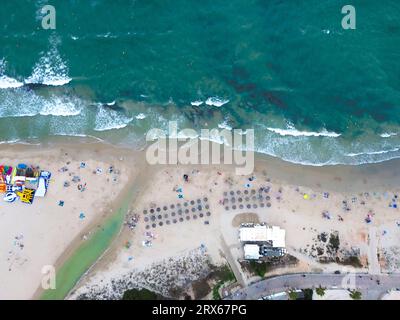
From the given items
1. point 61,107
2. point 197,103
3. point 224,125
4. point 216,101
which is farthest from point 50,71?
point 224,125

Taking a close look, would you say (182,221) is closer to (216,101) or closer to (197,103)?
(197,103)

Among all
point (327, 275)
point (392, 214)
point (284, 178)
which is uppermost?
point (284, 178)

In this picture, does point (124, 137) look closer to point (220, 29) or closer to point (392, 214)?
point (220, 29)

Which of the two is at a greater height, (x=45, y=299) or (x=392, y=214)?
(x=392, y=214)
